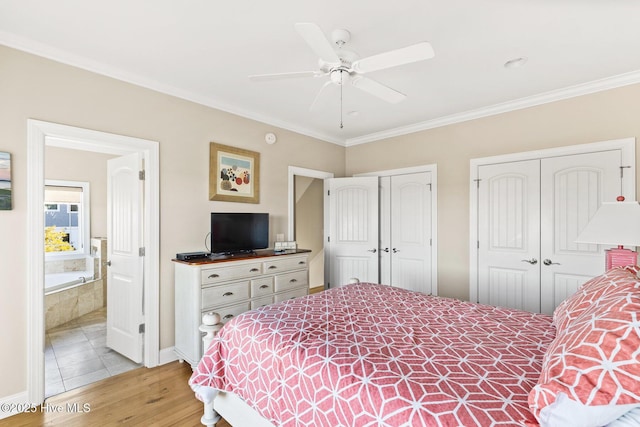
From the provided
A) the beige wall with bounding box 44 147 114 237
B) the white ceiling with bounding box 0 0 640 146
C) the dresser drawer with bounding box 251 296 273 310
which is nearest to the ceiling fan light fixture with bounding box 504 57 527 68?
the white ceiling with bounding box 0 0 640 146

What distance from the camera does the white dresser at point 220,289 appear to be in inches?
104

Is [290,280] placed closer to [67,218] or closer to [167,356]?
[167,356]

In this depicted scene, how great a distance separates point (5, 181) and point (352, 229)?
3.59 metres

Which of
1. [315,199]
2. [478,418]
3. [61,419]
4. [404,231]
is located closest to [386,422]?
[478,418]

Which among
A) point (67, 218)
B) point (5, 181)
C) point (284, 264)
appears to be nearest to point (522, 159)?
point (284, 264)

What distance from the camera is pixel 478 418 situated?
3.15 feet

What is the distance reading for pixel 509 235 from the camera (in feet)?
11.0

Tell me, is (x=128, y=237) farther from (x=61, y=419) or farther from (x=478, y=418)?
(x=478, y=418)

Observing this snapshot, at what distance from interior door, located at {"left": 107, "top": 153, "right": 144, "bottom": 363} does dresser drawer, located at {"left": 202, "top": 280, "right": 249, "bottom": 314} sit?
669 millimetres

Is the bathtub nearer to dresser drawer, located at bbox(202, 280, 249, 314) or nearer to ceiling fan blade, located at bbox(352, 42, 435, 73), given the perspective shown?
dresser drawer, located at bbox(202, 280, 249, 314)

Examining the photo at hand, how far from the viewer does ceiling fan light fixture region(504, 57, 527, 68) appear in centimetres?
242

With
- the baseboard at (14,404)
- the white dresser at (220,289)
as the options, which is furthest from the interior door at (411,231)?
the baseboard at (14,404)

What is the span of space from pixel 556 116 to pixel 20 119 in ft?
15.4

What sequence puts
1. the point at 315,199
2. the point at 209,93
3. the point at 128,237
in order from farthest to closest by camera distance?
the point at 315,199 < the point at 209,93 < the point at 128,237
